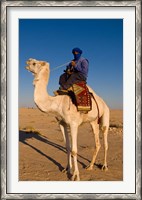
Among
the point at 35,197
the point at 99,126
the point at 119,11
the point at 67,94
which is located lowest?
the point at 35,197

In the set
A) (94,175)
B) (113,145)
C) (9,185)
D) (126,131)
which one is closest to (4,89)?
(9,185)

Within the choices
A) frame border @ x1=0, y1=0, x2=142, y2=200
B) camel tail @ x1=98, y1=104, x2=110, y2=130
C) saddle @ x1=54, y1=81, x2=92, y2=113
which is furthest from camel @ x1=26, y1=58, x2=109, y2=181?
camel tail @ x1=98, y1=104, x2=110, y2=130

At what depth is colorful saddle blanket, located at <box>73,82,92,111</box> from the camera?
23.0 feet

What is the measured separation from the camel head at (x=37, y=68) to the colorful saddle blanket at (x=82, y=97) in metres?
0.80

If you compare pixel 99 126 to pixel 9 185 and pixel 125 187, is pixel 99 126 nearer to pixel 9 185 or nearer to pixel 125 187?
pixel 125 187

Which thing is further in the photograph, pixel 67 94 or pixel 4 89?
pixel 67 94

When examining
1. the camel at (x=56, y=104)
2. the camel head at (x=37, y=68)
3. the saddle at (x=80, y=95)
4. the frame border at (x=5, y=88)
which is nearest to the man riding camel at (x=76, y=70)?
the saddle at (x=80, y=95)

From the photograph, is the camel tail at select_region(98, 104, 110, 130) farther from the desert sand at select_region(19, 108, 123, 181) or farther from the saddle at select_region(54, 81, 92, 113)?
the saddle at select_region(54, 81, 92, 113)

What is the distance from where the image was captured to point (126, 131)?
259 inches

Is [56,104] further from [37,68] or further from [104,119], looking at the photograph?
[104,119]

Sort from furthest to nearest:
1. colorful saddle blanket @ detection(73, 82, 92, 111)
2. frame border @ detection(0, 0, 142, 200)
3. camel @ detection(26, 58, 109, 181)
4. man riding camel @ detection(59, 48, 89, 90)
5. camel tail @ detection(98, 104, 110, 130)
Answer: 1. camel tail @ detection(98, 104, 110, 130)
2. man riding camel @ detection(59, 48, 89, 90)
3. colorful saddle blanket @ detection(73, 82, 92, 111)
4. camel @ detection(26, 58, 109, 181)
5. frame border @ detection(0, 0, 142, 200)

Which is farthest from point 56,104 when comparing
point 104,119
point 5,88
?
point 104,119

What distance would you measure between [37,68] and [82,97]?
3.90 ft

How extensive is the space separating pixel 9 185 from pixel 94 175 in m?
2.27
